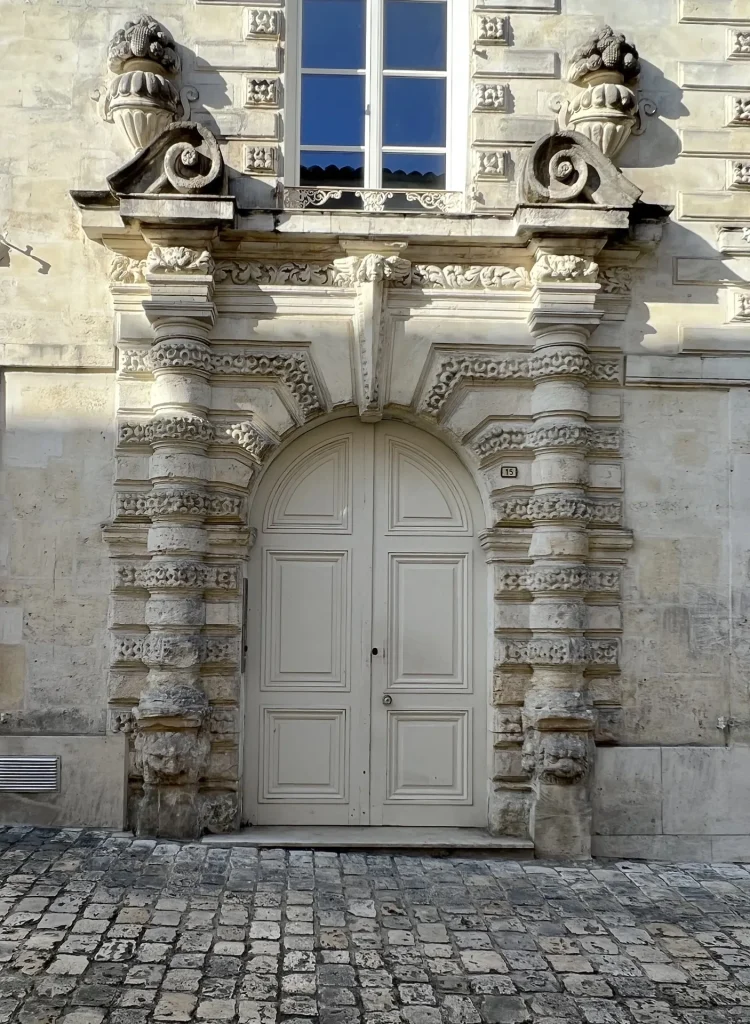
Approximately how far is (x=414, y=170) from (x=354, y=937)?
16.0 feet

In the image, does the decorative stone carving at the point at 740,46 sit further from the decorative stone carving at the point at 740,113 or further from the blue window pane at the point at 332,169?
the blue window pane at the point at 332,169

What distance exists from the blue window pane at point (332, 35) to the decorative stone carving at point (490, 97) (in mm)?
865

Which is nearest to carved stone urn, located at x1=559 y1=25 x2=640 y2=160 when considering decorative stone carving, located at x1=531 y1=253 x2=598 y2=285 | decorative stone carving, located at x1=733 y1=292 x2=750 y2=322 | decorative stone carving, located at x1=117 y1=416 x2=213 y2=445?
decorative stone carving, located at x1=531 y1=253 x2=598 y2=285

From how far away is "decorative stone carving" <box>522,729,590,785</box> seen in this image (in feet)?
19.6

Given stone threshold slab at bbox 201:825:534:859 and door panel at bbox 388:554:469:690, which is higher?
door panel at bbox 388:554:469:690

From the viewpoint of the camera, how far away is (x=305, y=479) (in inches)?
255

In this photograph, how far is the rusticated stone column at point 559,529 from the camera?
6.04 meters

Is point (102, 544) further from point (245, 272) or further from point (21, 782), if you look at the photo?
point (245, 272)

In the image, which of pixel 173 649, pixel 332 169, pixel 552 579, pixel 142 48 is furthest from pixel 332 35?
pixel 173 649

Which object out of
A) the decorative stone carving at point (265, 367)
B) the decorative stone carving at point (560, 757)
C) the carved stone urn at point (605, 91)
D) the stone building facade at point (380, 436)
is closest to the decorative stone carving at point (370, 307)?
the stone building facade at point (380, 436)

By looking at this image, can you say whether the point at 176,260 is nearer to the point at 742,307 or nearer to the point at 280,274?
the point at 280,274

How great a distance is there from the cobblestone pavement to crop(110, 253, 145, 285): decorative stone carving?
3524 millimetres

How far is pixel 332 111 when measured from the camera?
6.66 m

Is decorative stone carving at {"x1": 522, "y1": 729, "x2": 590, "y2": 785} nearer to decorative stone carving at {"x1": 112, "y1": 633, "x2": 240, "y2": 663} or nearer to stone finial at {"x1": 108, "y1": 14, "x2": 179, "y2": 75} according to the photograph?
decorative stone carving at {"x1": 112, "y1": 633, "x2": 240, "y2": 663}
